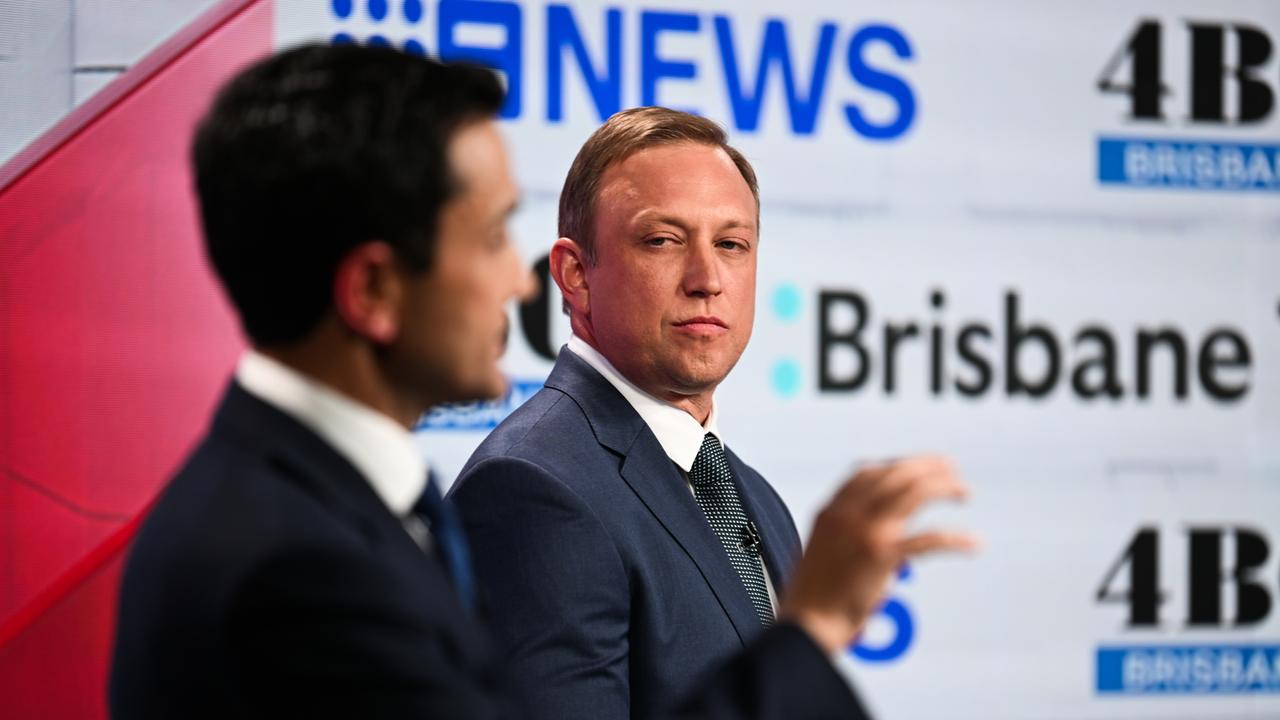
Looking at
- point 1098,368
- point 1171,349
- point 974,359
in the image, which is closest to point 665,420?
point 974,359

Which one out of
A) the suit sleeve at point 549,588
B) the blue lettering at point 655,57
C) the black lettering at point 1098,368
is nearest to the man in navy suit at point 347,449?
the suit sleeve at point 549,588

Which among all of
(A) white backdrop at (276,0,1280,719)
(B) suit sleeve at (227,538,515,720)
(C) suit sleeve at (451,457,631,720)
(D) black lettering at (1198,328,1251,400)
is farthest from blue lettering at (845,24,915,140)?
(B) suit sleeve at (227,538,515,720)

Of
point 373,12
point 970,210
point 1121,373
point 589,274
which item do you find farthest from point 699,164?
point 1121,373

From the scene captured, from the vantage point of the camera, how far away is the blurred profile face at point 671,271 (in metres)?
1.77

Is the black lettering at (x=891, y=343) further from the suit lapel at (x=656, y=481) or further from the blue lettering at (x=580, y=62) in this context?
the suit lapel at (x=656, y=481)

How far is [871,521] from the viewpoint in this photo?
3.24 feet

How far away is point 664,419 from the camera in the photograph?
1775 mm

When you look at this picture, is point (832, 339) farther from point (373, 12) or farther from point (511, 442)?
point (511, 442)

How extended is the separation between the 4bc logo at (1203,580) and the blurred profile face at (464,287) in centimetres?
293

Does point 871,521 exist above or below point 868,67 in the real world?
below

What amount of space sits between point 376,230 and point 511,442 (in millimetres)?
720

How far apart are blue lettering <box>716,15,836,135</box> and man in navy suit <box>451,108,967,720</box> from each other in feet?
4.86

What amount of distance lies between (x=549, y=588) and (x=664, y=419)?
1.13ft

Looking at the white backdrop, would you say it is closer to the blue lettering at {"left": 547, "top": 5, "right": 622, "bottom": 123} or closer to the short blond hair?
the blue lettering at {"left": 547, "top": 5, "right": 622, "bottom": 123}
